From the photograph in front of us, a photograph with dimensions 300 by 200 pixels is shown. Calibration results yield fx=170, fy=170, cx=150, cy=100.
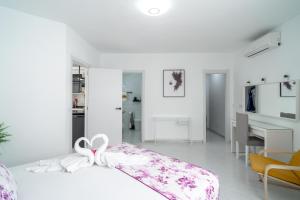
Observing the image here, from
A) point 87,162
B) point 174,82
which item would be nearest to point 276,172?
point 87,162

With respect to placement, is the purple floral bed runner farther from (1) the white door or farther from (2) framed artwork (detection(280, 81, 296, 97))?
(1) the white door

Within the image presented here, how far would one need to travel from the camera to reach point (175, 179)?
1.26 metres

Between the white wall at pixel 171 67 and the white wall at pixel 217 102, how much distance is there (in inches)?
38.3

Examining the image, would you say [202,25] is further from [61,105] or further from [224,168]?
[61,105]

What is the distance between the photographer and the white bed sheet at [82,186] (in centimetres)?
105

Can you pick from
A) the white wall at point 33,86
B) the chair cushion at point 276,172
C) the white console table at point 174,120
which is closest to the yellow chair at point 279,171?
the chair cushion at point 276,172

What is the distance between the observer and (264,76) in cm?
329

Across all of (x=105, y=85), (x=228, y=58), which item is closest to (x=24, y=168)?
(x=105, y=85)

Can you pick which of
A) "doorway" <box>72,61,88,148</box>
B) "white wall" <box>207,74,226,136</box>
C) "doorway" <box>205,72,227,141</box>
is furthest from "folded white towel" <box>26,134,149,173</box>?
"white wall" <box>207,74,226,136</box>

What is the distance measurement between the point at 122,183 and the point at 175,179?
0.39 metres

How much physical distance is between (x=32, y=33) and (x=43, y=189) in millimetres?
2358

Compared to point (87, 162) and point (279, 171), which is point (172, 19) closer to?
point (87, 162)

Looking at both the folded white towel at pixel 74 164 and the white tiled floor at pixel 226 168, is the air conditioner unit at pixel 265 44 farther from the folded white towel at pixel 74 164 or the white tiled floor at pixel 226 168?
the folded white towel at pixel 74 164

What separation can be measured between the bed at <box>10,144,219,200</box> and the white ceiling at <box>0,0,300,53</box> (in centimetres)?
195
